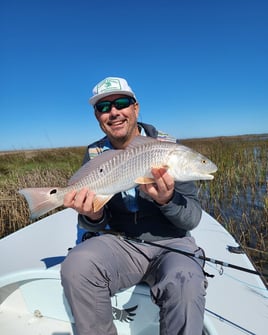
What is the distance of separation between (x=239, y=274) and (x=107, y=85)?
2193 mm

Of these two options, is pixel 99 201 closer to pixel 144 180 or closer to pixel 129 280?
pixel 144 180

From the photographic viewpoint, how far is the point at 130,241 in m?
2.49

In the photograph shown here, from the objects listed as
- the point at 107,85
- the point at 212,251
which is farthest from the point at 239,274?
the point at 107,85

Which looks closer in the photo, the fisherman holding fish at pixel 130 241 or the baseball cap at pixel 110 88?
the fisherman holding fish at pixel 130 241

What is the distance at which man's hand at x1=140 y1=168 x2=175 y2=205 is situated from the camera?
2107 millimetres

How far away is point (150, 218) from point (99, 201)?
50 cm

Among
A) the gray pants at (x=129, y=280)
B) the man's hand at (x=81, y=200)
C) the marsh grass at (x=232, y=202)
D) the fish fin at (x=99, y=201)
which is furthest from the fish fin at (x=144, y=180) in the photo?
the marsh grass at (x=232, y=202)

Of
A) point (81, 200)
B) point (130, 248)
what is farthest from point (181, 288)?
point (81, 200)

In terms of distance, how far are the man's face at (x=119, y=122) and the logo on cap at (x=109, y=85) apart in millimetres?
71

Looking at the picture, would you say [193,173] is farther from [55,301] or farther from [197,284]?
[55,301]

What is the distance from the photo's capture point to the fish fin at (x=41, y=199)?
2.39 m

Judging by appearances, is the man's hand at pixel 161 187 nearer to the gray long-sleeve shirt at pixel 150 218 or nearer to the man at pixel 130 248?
the man at pixel 130 248

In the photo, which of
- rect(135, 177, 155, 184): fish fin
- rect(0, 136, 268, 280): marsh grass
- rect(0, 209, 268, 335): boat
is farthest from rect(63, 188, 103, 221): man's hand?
rect(0, 136, 268, 280): marsh grass

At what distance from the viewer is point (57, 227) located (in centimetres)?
435
